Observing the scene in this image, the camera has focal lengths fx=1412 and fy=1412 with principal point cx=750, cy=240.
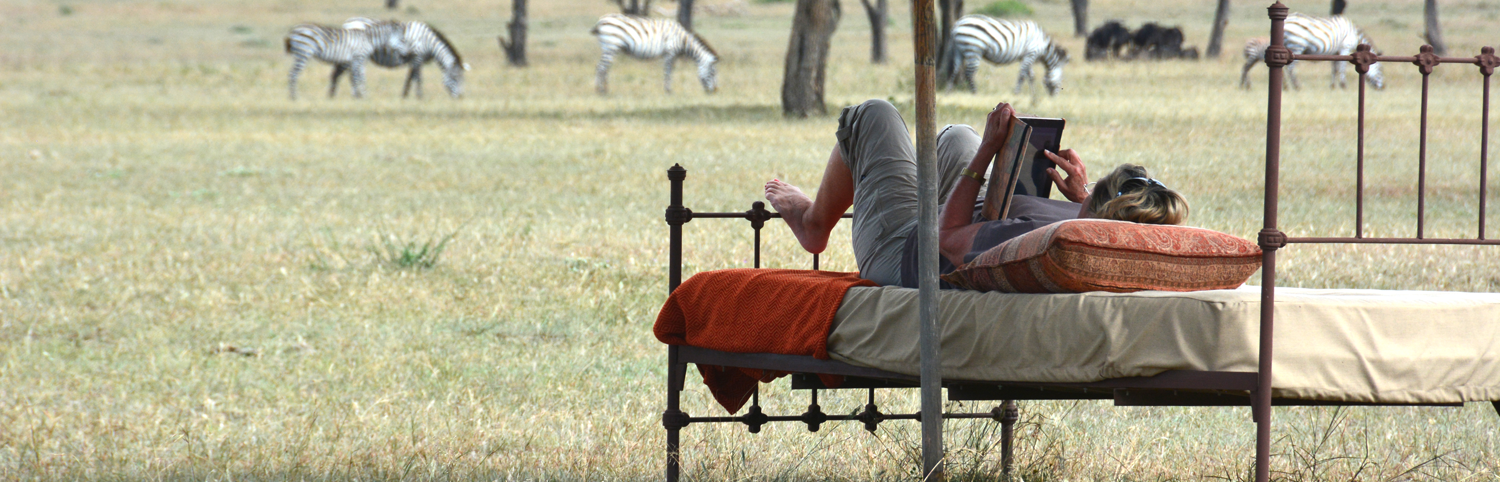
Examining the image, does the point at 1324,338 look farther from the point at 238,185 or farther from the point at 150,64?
the point at 150,64

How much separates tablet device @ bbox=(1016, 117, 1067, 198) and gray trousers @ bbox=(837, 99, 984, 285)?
260 millimetres

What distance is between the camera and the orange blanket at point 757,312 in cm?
346

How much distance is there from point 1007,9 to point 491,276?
154 ft

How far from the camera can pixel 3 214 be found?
33.6ft

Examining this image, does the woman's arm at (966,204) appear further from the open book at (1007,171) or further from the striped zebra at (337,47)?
the striped zebra at (337,47)

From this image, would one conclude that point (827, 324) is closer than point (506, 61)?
Yes

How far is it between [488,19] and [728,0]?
15.3 metres

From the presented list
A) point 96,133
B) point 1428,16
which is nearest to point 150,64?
point 96,133

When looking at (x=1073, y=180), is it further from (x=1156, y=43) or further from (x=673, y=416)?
(x=1156, y=43)

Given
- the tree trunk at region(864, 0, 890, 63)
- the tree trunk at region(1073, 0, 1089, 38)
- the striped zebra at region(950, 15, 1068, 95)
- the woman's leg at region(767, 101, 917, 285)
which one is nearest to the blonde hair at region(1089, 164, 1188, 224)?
the woman's leg at region(767, 101, 917, 285)

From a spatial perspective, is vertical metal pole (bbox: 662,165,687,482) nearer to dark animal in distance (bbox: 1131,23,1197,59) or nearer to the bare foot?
the bare foot

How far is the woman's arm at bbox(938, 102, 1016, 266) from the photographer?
10.9ft

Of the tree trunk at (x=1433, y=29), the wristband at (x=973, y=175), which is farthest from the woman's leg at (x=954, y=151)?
the tree trunk at (x=1433, y=29)

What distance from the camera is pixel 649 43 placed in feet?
89.6
